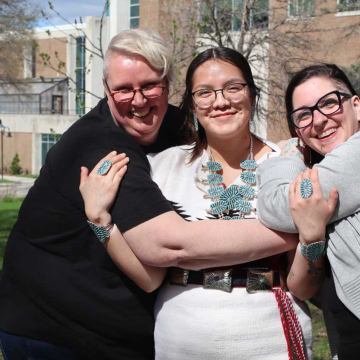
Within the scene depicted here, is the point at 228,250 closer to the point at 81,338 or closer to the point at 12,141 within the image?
the point at 81,338

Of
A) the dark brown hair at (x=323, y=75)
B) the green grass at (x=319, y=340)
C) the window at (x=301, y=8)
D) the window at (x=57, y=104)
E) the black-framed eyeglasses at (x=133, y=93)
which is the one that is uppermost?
the window at (x=57, y=104)

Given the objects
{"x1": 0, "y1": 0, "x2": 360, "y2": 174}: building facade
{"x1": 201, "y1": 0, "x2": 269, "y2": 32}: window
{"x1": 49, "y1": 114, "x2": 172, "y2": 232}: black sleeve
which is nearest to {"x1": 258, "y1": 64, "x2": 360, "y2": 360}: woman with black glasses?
{"x1": 49, "y1": 114, "x2": 172, "y2": 232}: black sleeve

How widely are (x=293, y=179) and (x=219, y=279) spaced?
22.6 inches

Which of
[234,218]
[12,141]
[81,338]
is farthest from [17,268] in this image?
[12,141]

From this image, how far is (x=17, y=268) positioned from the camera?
10.3 feet

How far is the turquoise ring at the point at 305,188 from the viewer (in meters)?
2.37

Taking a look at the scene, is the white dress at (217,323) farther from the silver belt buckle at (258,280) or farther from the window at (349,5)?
the window at (349,5)

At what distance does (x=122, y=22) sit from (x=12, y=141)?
2748 cm

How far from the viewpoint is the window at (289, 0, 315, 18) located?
1102cm

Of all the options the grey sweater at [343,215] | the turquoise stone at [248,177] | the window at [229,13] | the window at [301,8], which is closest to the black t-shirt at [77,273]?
the turquoise stone at [248,177]

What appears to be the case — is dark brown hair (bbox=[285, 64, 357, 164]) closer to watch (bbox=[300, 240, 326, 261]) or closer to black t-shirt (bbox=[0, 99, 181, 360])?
watch (bbox=[300, 240, 326, 261])

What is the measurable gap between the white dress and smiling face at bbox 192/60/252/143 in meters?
0.40

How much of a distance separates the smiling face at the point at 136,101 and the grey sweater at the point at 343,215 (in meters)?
0.81

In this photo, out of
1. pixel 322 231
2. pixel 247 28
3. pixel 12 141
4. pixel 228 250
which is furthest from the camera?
pixel 12 141
